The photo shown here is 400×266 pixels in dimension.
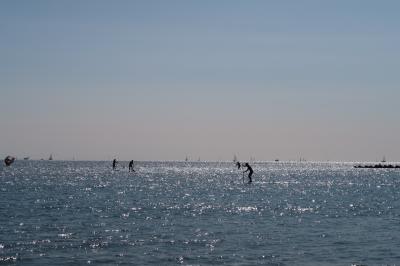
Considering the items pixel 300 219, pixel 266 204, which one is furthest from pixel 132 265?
pixel 266 204

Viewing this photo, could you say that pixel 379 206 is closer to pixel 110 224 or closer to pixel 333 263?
pixel 110 224

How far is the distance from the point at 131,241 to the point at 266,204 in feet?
81.7

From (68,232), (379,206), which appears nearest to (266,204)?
(379,206)

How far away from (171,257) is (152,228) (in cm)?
907

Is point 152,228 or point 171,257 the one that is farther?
point 152,228

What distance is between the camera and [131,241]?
27625 mm

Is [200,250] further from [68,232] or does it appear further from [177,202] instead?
[177,202]

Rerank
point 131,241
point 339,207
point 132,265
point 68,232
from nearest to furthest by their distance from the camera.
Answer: point 132,265 → point 131,241 → point 68,232 → point 339,207

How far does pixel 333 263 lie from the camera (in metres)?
22.9

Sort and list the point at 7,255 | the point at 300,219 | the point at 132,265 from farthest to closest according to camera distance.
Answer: the point at 300,219, the point at 7,255, the point at 132,265

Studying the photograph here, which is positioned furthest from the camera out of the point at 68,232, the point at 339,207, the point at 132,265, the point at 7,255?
the point at 339,207

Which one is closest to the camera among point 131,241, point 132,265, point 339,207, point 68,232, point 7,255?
point 132,265

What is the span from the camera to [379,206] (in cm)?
5034

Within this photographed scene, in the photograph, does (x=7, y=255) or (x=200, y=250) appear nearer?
(x=7, y=255)
